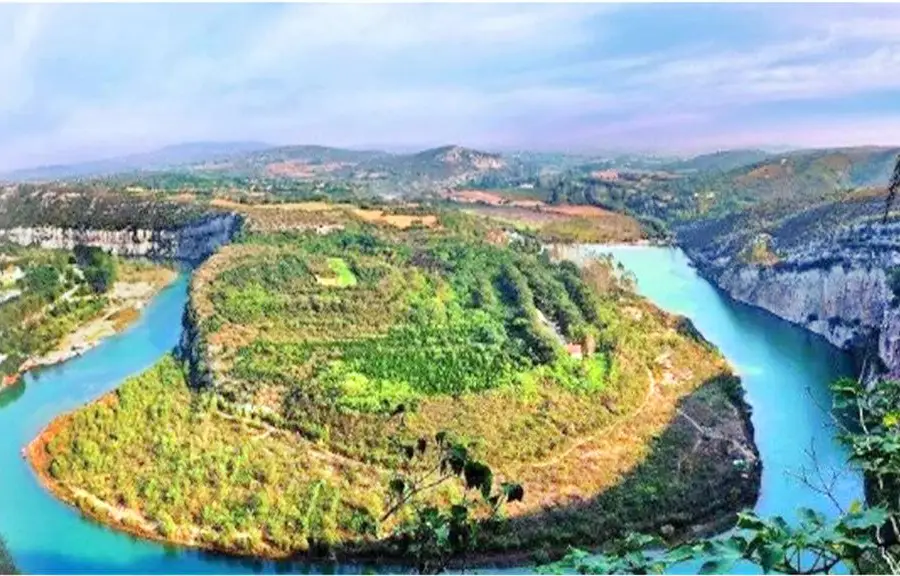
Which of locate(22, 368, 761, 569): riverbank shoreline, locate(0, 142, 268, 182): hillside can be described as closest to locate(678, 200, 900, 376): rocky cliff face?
locate(22, 368, 761, 569): riverbank shoreline

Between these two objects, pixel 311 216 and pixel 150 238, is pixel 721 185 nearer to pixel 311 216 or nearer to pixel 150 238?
pixel 311 216

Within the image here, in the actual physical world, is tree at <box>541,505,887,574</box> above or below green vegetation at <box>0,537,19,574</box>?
above

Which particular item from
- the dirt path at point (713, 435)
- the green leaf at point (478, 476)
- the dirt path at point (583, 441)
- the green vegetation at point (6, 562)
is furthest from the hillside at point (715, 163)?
the green leaf at point (478, 476)

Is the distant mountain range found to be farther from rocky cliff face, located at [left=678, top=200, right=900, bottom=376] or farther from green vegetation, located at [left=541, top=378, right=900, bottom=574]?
green vegetation, located at [left=541, top=378, right=900, bottom=574]

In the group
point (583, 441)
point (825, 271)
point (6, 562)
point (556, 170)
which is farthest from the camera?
point (556, 170)

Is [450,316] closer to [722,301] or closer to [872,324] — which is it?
[872,324]

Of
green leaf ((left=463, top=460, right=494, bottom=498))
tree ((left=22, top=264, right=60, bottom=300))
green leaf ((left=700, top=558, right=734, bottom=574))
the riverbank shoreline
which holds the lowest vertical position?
the riverbank shoreline

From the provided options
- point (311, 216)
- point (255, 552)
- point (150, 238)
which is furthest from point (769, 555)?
point (150, 238)
